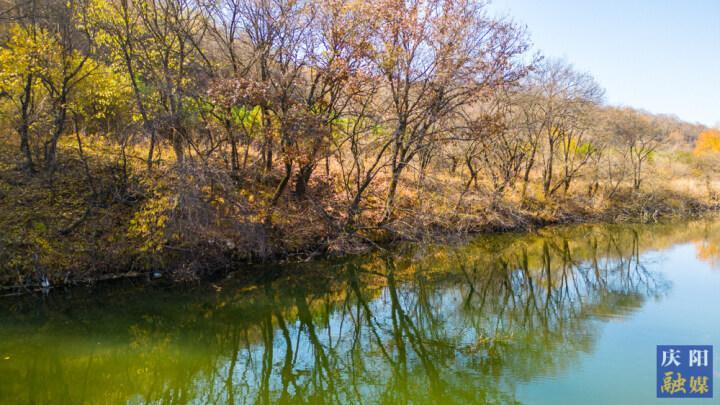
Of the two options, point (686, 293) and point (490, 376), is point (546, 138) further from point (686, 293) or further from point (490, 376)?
point (490, 376)

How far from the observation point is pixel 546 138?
84.3 feet

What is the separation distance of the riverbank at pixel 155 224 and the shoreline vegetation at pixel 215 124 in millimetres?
48

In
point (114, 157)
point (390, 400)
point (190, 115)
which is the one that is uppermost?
point (190, 115)

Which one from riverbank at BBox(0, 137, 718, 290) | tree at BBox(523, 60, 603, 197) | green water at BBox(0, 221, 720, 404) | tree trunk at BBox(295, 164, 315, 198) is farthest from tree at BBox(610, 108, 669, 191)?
tree trunk at BBox(295, 164, 315, 198)

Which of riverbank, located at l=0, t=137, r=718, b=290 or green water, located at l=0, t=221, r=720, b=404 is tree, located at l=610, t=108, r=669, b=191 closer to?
green water, located at l=0, t=221, r=720, b=404

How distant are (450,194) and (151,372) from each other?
14.1 metres

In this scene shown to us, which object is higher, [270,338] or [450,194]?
[450,194]

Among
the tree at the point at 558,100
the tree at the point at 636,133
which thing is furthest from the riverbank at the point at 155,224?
the tree at the point at 636,133

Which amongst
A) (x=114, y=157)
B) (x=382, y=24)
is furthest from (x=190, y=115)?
(x=382, y=24)

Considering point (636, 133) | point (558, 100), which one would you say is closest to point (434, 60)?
point (558, 100)

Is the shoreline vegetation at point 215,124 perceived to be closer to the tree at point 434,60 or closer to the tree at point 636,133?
the tree at point 434,60

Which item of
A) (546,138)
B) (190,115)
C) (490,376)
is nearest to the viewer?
(490,376)

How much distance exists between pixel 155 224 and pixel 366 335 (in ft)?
19.7

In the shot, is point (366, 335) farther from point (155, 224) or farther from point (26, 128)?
point (26, 128)
